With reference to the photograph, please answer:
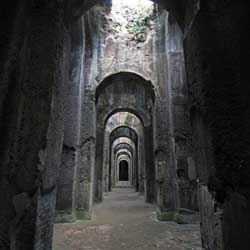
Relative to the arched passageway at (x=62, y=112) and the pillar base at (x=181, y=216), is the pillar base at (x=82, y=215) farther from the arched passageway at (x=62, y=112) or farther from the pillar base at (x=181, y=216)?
the arched passageway at (x=62, y=112)

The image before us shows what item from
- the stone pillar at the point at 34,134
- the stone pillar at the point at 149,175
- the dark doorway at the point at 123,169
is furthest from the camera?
the dark doorway at the point at 123,169

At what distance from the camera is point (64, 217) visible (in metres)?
4.75

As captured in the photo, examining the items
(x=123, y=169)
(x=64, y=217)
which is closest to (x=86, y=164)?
(x=64, y=217)

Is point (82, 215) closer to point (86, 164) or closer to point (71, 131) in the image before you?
point (86, 164)

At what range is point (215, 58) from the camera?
195 centimetres

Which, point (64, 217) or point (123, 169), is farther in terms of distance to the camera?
point (123, 169)

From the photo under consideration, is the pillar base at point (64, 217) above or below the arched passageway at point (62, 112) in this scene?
below

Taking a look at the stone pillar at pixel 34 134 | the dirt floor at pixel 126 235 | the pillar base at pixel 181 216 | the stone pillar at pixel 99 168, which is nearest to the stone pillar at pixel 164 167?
the pillar base at pixel 181 216

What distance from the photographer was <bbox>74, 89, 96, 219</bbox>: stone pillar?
16.8 feet

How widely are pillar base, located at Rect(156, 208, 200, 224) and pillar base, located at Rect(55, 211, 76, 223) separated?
210cm

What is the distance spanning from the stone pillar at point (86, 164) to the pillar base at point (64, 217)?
0.87ft

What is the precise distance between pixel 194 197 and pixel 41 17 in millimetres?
4631

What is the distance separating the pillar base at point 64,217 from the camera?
15.4 ft

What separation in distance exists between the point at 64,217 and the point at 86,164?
4.38 ft
